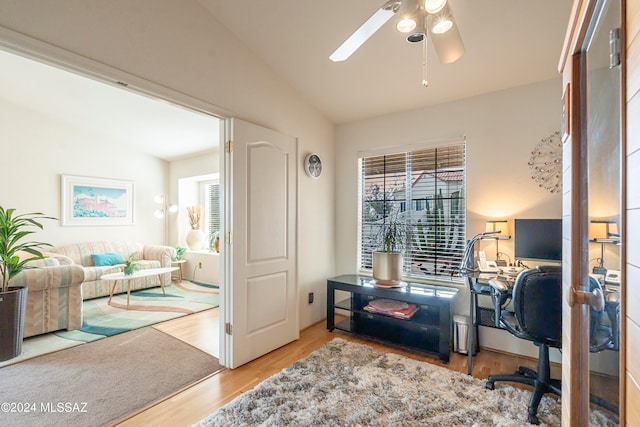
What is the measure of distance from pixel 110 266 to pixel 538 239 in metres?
5.74

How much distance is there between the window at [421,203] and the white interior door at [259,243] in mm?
1040

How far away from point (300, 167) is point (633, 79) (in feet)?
9.14

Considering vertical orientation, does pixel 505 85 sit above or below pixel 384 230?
above

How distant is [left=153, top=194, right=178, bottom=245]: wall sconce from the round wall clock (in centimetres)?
388

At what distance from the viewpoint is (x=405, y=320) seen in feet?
9.28

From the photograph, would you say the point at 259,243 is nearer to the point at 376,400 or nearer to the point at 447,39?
the point at 376,400

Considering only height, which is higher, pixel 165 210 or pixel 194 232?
pixel 165 210

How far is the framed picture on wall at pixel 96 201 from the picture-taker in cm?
503

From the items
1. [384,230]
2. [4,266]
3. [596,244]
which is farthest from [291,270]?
[4,266]

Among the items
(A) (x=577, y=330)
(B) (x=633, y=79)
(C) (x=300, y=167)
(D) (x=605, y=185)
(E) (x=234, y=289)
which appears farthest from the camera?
(C) (x=300, y=167)

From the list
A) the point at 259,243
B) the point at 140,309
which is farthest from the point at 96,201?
the point at 259,243

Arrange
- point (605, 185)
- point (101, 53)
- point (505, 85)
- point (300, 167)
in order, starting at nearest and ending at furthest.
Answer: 1. point (605, 185)
2. point (101, 53)
3. point (505, 85)
4. point (300, 167)

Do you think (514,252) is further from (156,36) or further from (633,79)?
(156,36)

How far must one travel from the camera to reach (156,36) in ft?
6.66
